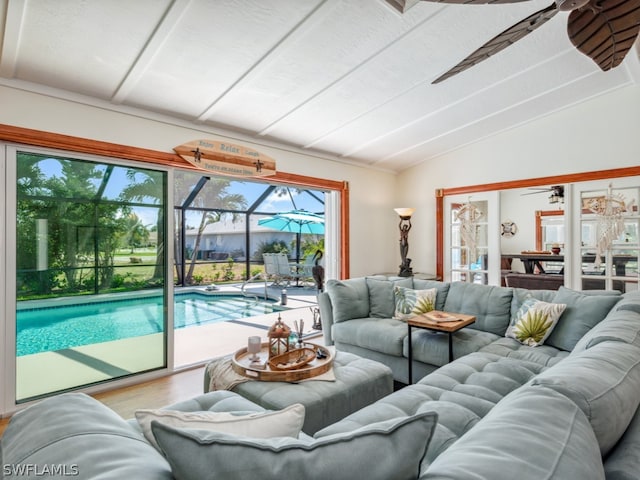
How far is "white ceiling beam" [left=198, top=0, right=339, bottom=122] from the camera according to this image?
217 cm

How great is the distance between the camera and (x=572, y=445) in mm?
730

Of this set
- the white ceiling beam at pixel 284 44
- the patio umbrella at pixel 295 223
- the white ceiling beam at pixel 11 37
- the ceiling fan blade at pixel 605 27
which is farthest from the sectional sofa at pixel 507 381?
the patio umbrella at pixel 295 223

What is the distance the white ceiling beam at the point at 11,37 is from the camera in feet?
6.31

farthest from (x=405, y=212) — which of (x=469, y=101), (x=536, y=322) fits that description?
(x=536, y=322)

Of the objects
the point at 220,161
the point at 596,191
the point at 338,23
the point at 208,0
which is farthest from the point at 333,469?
the point at 596,191

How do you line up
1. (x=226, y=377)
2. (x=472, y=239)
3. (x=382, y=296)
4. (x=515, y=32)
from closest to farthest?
(x=515, y=32), (x=226, y=377), (x=382, y=296), (x=472, y=239)

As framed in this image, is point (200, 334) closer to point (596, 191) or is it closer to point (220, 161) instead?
point (220, 161)

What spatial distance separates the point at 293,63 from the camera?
105 inches

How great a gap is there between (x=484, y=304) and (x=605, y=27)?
225cm

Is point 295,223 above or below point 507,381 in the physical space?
above

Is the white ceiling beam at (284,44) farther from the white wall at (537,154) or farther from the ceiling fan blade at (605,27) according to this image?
the white wall at (537,154)

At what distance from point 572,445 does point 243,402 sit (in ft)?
4.56

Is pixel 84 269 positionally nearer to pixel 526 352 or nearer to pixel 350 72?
pixel 350 72

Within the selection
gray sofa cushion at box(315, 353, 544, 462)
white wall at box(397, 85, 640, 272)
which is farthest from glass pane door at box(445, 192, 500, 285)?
gray sofa cushion at box(315, 353, 544, 462)
